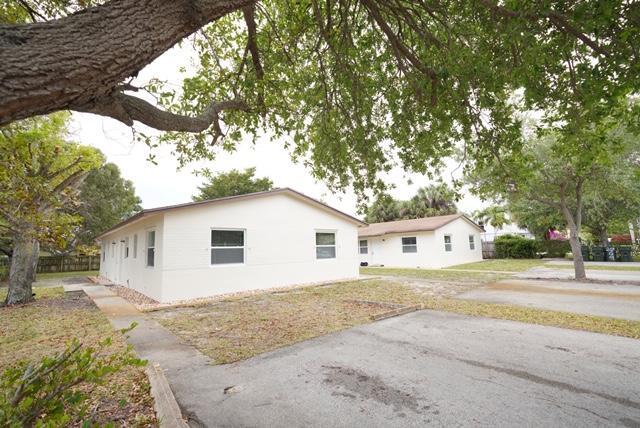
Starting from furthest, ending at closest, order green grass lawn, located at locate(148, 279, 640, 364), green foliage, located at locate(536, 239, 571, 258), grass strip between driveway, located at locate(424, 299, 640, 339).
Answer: green foliage, located at locate(536, 239, 571, 258) → grass strip between driveway, located at locate(424, 299, 640, 339) → green grass lawn, located at locate(148, 279, 640, 364)

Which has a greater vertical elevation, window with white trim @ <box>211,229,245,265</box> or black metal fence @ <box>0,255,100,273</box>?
window with white trim @ <box>211,229,245,265</box>

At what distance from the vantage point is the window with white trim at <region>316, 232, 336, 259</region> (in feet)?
50.8

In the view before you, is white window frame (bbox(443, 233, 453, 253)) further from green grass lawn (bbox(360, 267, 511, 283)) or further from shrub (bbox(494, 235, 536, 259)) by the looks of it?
shrub (bbox(494, 235, 536, 259))

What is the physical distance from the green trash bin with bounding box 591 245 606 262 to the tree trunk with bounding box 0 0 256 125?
30488mm

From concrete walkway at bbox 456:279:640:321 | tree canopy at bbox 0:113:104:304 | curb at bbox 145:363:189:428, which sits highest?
tree canopy at bbox 0:113:104:304

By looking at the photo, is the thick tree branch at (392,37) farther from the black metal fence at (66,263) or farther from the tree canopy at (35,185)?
the black metal fence at (66,263)

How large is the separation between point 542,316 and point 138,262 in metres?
14.2

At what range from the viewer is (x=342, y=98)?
21.5 feet

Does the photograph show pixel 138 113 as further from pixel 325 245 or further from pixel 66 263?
pixel 66 263

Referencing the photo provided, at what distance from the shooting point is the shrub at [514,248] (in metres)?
28.4

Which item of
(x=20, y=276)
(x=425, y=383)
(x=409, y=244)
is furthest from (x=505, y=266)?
(x=20, y=276)

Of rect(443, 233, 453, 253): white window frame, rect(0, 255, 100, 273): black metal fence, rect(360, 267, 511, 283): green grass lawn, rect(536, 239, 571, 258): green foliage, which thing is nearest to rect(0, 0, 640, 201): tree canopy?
rect(360, 267, 511, 283): green grass lawn

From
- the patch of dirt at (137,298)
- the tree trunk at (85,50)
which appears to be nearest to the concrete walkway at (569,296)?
the tree trunk at (85,50)

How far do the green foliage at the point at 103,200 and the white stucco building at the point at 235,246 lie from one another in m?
13.8
